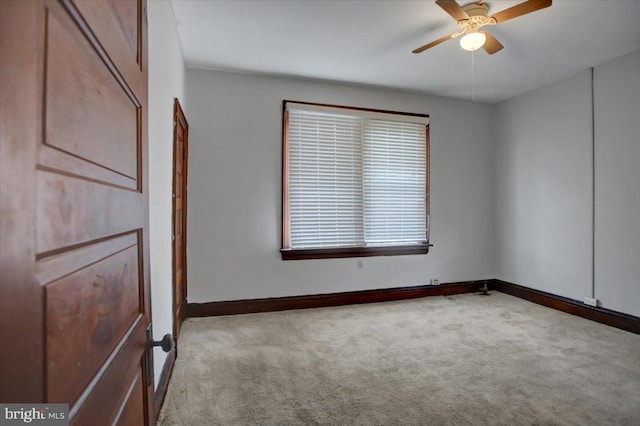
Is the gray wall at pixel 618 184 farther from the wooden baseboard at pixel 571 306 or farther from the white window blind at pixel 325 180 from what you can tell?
the white window blind at pixel 325 180

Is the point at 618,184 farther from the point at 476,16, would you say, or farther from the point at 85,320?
the point at 85,320

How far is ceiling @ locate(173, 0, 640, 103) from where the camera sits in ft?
8.75

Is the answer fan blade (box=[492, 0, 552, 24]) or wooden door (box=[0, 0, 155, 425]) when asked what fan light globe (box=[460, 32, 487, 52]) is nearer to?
fan blade (box=[492, 0, 552, 24])

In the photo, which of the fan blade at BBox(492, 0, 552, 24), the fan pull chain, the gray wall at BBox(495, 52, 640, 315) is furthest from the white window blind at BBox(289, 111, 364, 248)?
the gray wall at BBox(495, 52, 640, 315)

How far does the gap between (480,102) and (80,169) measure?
5.55 metres

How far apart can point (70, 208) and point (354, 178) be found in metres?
4.01

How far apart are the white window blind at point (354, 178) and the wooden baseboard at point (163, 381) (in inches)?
75.9

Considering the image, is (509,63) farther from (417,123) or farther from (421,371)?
(421,371)

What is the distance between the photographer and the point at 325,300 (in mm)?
4285

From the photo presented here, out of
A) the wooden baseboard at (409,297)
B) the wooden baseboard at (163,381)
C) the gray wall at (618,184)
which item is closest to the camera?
the wooden baseboard at (163,381)

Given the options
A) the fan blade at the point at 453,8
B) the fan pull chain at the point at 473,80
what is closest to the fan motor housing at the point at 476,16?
the fan blade at the point at 453,8

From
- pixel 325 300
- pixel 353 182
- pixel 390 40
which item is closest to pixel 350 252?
pixel 325 300

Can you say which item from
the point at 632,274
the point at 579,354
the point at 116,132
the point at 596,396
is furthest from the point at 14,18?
the point at 632,274

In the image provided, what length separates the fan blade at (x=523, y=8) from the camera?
217 centimetres
